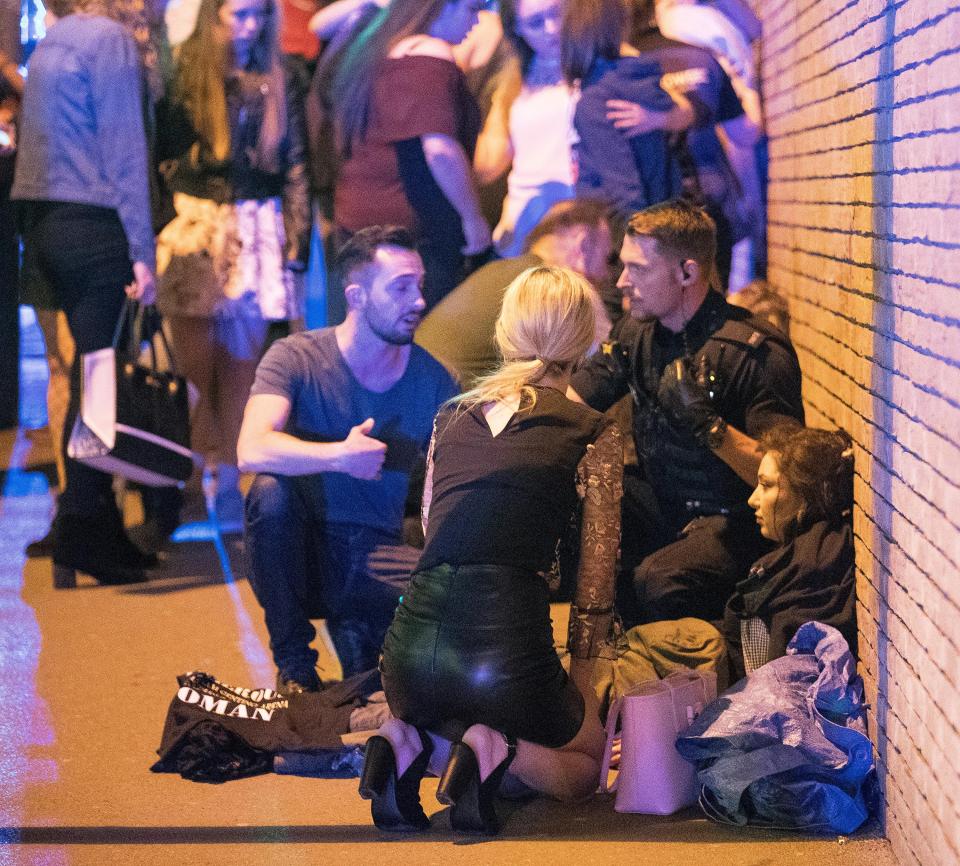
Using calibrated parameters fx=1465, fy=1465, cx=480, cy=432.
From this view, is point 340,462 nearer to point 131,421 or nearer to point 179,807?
point 179,807

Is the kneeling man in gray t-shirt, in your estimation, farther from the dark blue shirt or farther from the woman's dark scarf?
the woman's dark scarf

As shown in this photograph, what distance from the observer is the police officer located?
4.21m

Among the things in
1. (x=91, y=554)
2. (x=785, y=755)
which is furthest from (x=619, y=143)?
(x=785, y=755)

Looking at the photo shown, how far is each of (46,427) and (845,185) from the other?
18.9ft

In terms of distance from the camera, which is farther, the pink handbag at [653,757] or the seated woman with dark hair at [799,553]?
the seated woman with dark hair at [799,553]

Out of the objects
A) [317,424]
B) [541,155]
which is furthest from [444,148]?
[317,424]

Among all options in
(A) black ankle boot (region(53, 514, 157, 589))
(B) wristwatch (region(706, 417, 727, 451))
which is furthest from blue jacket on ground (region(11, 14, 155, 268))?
(B) wristwatch (region(706, 417, 727, 451))

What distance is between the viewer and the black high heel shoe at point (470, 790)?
3.29 metres

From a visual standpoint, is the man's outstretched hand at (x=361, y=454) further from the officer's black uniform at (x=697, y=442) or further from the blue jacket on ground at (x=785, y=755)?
the blue jacket on ground at (x=785, y=755)

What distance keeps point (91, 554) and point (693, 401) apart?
101 inches

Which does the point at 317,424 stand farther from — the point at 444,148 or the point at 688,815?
the point at 444,148

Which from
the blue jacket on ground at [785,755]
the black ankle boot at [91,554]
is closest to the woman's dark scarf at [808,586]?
the blue jacket on ground at [785,755]

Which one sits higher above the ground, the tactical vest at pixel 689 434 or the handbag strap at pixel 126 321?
the handbag strap at pixel 126 321

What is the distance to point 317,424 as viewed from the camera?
4.41m
